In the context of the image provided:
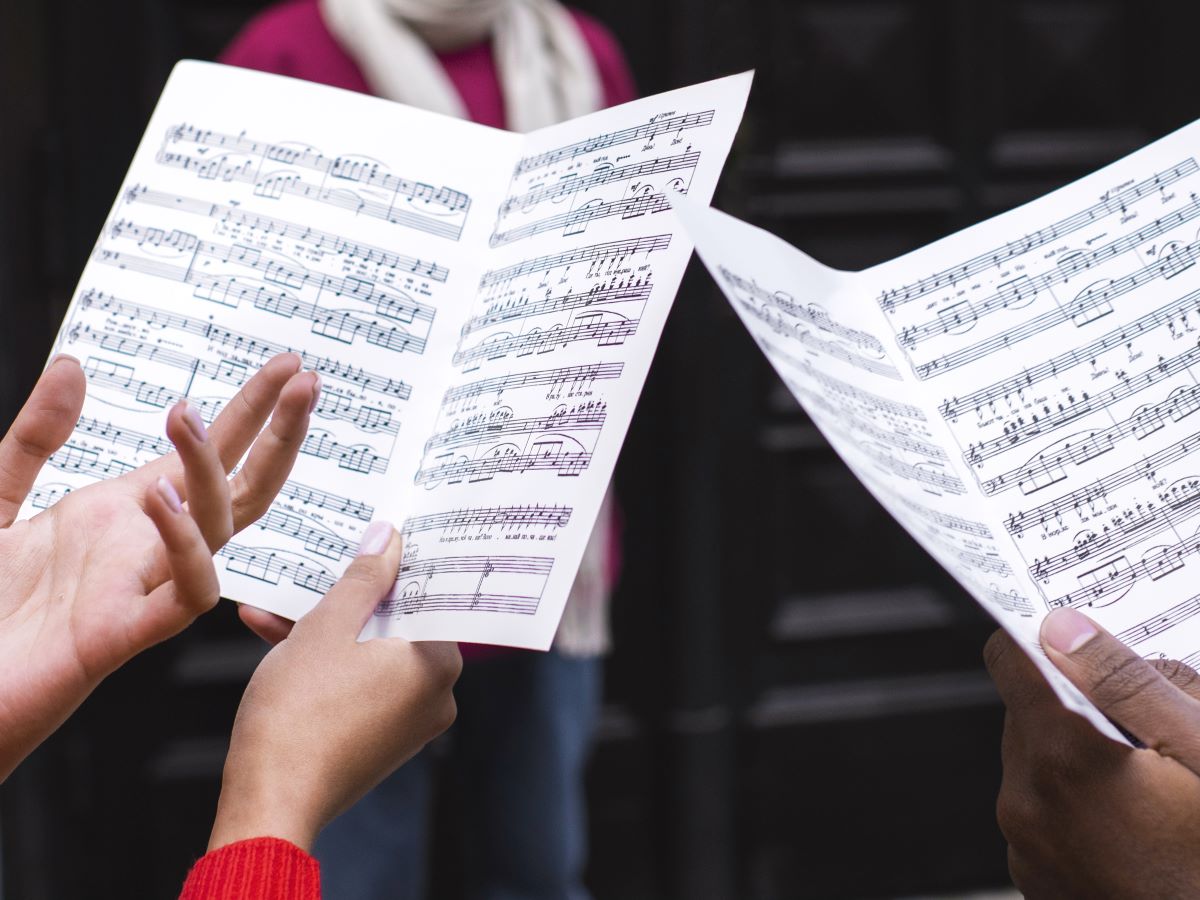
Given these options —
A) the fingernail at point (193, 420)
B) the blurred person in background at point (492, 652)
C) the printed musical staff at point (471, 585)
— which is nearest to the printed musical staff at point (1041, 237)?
the printed musical staff at point (471, 585)

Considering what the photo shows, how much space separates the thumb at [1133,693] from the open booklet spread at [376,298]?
0.29 m

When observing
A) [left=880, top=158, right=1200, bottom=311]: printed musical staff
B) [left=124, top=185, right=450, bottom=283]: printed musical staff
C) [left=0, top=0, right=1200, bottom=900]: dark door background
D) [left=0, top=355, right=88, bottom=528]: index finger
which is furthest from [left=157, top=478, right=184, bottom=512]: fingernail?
[left=0, top=0, right=1200, bottom=900]: dark door background

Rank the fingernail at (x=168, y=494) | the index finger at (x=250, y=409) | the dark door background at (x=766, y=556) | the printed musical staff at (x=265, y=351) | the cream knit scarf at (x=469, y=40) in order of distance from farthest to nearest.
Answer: the dark door background at (x=766, y=556)
the cream knit scarf at (x=469, y=40)
the printed musical staff at (x=265, y=351)
the index finger at (x=250, y=409)
the fingernail at (x=168, y=494)

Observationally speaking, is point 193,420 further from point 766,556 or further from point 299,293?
point 766,556

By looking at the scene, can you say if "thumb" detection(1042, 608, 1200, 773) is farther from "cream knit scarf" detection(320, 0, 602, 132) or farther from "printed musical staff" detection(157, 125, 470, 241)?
"cream knit scarf" detection(320, 0, 602, 132)

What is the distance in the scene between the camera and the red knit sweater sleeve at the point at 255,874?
64 centimetres

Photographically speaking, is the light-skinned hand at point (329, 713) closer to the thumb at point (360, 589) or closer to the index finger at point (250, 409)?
the thumb at point (360, 589)

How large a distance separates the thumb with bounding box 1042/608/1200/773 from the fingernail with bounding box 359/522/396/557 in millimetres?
388

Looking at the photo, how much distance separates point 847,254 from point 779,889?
41.8 inches

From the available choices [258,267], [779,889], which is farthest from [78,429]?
[779,889]

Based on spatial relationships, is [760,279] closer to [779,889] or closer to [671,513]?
[671,513]

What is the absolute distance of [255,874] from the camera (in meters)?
0.64

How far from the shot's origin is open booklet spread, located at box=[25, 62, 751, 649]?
2.38ft

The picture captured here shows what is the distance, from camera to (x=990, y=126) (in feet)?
6.82
